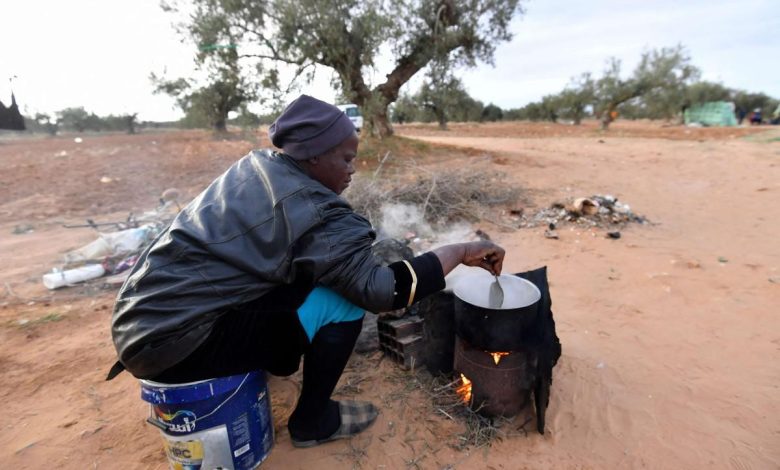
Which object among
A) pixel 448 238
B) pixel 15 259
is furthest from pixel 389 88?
pixel 15 259

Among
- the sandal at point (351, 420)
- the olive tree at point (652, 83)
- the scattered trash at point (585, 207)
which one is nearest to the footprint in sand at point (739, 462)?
the sandal at point (351, 420)

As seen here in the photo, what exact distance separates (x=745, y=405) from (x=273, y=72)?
9667 mm

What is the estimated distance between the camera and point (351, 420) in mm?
1894

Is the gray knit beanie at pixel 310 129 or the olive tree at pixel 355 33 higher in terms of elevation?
the olive tree at pixel 355 33

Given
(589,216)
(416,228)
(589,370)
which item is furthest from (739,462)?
(589,216)

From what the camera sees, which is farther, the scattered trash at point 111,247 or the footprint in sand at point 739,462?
the scattered trash at point 111,247

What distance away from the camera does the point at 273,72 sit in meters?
9.30

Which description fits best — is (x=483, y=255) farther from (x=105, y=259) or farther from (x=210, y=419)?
(x=105, y=259)

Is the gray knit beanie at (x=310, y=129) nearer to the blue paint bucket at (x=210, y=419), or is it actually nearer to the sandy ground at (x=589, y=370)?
the blue paint bucket at (x=210, y=419)

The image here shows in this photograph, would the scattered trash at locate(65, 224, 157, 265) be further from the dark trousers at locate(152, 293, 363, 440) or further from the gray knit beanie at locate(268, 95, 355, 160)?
the gray knit beanie at locate(268, 95, 355, 160)

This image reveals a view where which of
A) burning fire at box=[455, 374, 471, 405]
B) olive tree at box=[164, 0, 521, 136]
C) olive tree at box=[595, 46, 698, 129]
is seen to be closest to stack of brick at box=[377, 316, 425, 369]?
burning fire at box=[455, 374, 471, 405]

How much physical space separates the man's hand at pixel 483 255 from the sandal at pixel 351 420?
875 millimetres

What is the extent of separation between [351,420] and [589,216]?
4.20m

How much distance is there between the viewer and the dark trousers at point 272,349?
1.45 metres
